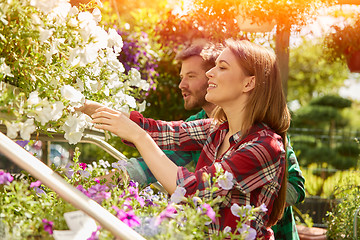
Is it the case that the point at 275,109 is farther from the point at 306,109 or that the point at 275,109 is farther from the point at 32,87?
the point at 306,109

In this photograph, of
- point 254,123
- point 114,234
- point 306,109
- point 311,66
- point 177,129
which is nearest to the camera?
point 114,234

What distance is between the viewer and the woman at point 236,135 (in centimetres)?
164

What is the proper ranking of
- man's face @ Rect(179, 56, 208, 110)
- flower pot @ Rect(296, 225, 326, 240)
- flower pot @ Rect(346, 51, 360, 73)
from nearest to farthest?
man's face @ Rect(179, 56, 208, 110) → flower pot @ Rect(296, 225, 326, 240) → flower pot @ Rect(346, 51, 360, 73)

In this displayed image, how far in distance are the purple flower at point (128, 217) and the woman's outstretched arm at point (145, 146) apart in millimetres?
290

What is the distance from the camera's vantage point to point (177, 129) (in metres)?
2.23

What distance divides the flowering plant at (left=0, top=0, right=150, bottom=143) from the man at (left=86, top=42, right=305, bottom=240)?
0.59 m

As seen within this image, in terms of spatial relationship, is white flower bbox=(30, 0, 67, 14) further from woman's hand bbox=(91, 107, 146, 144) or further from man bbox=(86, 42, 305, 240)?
man bbox=(86, 42, 305, 240)

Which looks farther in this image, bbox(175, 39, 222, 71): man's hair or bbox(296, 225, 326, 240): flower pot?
bbox(296, 225, 326, 240): flower pot

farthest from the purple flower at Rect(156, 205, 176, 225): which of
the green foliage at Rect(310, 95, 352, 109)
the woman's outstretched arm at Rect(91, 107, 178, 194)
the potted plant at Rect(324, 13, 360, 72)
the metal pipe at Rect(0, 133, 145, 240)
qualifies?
the green foliage at Rect(310, 95, 352, 109)

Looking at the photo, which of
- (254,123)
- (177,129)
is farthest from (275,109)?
(177,129)

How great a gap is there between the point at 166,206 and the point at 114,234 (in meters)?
0.28

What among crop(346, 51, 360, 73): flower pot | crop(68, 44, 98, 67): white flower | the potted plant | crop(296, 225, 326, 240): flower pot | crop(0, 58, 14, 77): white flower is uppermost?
the potted plant

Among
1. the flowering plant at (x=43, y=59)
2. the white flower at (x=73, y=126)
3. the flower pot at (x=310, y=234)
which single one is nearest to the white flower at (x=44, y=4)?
the flowering plant at (x=43, y=59)

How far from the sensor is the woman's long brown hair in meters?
1.90
